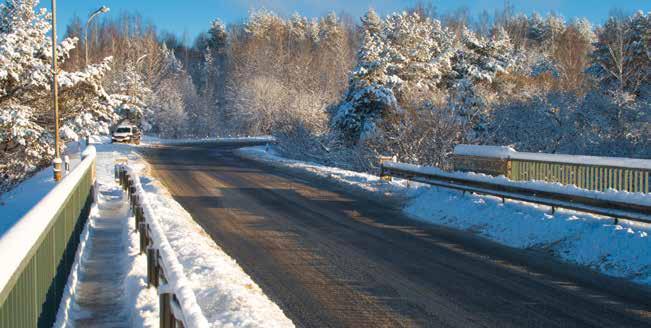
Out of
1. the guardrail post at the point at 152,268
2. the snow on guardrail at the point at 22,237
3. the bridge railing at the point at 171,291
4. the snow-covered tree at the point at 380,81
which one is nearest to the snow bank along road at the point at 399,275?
the guardrail post at the point at 152,268

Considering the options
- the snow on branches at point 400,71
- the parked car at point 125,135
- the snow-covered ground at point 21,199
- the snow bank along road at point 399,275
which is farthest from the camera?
the parked car at point 125,135

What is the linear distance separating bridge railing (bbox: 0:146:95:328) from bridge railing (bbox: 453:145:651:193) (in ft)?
34.2

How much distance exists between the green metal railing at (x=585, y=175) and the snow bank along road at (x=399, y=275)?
3547 millimetres

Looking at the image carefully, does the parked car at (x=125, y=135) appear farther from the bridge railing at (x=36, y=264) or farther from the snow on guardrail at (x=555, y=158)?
the bridge railing at (x=36, y=264)

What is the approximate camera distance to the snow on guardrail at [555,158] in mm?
12719

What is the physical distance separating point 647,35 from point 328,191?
31.0 metres

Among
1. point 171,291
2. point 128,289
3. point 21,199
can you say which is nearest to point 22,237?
point 171,291

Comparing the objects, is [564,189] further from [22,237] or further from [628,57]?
[628,57]

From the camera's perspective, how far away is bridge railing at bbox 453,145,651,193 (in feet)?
42.4

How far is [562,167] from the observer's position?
15.0m

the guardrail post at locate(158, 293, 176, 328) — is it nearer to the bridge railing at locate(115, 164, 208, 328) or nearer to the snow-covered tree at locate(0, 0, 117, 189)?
the bridge railing at locate(115, 164, 208, 328)

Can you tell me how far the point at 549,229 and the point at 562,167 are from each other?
381 cm

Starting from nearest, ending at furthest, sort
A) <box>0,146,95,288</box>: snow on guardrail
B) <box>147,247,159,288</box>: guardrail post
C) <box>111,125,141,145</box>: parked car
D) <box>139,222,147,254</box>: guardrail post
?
<box>0,146,95,288</box>: snow on guardrail < <box>147,247,159,288</box>: guardrail post < <box>139,222,147,254</box>: guardrail post < <box>111,125,141,145</box>: parked car

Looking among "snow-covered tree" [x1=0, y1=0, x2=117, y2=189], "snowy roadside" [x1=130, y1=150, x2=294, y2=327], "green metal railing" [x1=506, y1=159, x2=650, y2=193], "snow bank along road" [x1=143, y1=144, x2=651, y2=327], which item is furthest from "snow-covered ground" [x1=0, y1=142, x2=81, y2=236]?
"green metal railing" [x1=506, y1=159, x2=650, y2=193]
